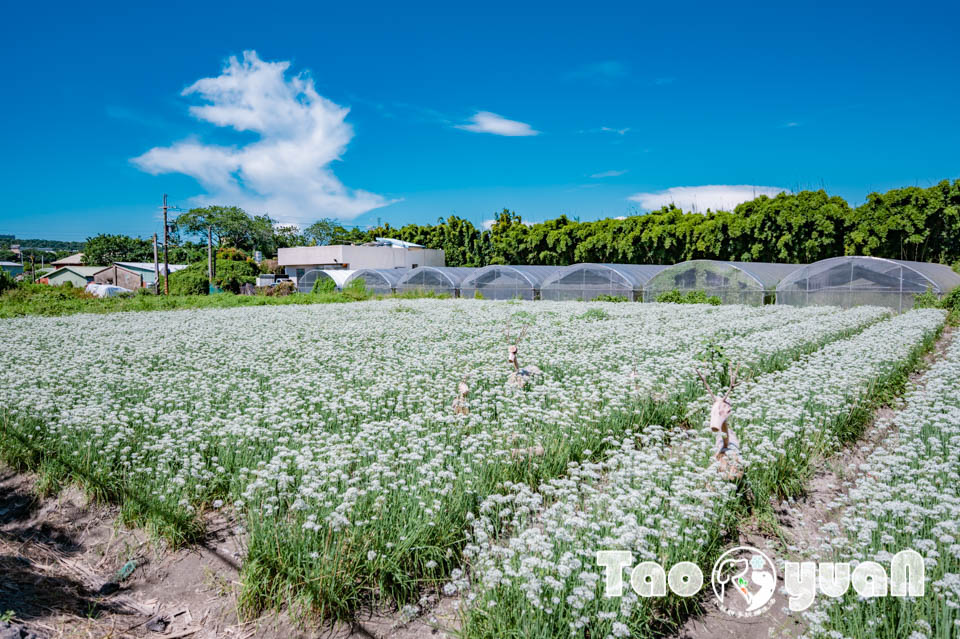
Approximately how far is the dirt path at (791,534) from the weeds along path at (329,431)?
1.51m

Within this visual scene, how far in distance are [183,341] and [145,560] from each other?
1035 cm

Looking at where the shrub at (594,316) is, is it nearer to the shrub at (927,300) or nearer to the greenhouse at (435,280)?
the shrub at (927,300)

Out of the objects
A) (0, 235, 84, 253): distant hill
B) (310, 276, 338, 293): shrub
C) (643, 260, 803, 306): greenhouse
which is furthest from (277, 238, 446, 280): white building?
(0, 235, 84, 253): distant hill

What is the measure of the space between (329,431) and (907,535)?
5419 mm

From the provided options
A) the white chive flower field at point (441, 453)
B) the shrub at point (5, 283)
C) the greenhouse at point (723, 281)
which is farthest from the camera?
the shrub at point (5, 283)

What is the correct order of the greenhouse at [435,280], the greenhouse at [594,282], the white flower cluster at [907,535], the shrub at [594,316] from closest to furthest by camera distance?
the white flower cluster at [907,535]
the shrub at [594,316]
the greenhouse at [594,282]
the greenhouse at [435,280]

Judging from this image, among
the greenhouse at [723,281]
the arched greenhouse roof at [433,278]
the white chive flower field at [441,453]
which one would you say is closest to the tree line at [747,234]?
the greenhouse at [723,281]

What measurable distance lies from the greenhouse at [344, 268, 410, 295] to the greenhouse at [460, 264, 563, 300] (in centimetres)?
613

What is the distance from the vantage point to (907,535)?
382cm

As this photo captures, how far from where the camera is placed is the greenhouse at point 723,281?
96.0 ft

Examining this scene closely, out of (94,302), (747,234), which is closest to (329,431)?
(94,302)

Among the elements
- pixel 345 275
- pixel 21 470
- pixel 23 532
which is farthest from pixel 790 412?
pixel 345 275

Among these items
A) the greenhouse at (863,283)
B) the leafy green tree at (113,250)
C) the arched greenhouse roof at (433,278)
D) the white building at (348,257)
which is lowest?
the greenhouse at (863,283)

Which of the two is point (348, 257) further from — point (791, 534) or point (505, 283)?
point (791, 534)
